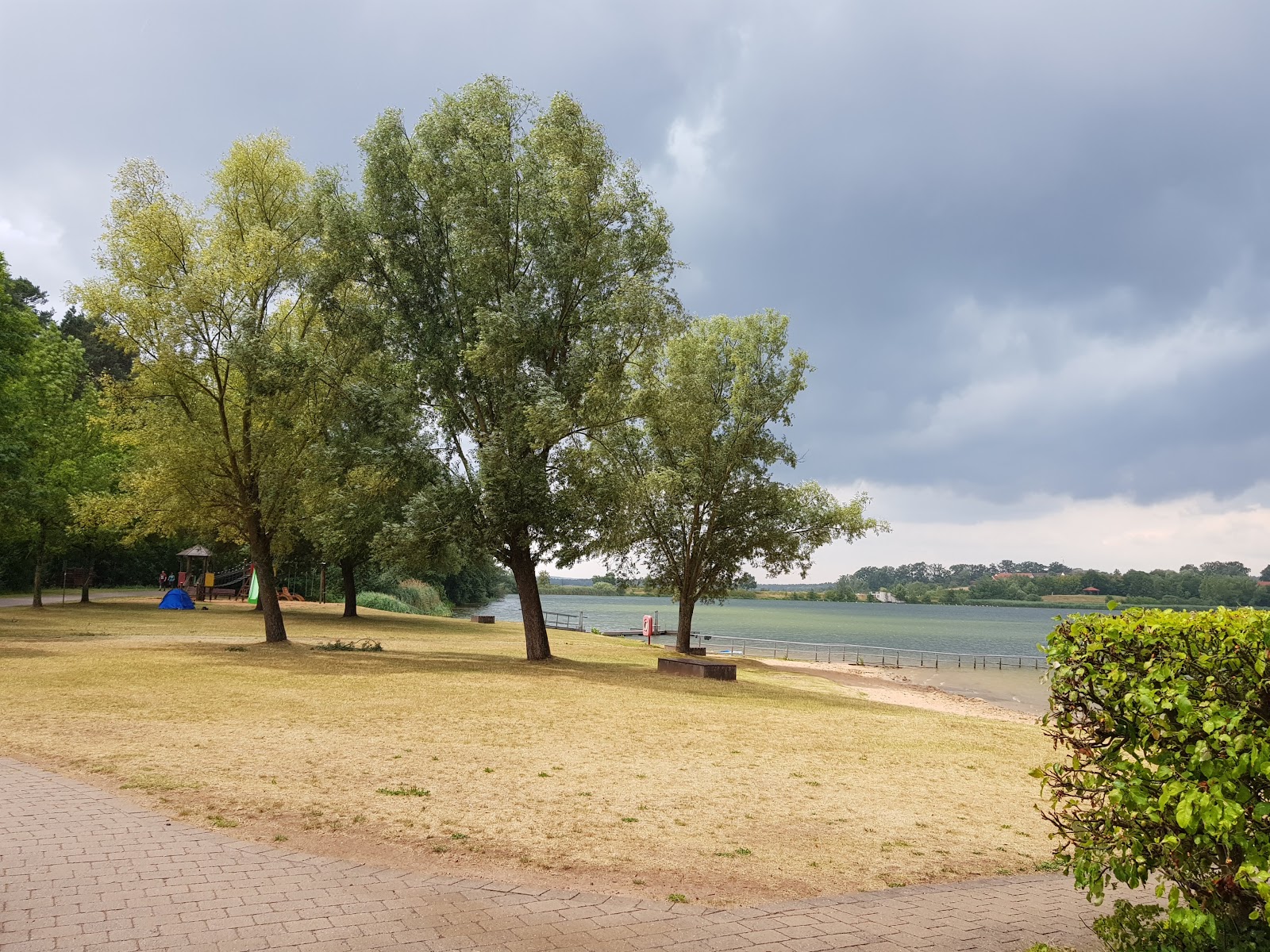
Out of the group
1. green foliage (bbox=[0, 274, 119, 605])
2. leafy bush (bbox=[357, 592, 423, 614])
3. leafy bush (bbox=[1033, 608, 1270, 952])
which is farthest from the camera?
leafy bush (bbox=[357, 592, 423, 614])

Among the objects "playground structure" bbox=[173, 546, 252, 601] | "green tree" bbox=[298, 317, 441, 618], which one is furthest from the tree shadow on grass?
"playground structure" bbox=[173, 546, 252, 601]

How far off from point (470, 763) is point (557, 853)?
3.45 meters

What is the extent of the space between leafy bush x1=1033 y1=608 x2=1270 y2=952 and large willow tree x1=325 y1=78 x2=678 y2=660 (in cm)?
1651

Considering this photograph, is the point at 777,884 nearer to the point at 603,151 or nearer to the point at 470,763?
the point at 470,763

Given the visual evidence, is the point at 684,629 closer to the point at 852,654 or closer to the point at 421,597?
the point at 852,654

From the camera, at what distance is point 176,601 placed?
127 ft

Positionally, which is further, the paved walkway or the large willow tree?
the paved walkway

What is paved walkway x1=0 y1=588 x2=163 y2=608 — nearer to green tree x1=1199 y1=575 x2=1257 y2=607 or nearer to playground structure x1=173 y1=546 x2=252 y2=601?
playground structure x1=173 y1=546 x2=252 y2=601

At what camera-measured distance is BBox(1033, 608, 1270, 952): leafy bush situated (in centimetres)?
349

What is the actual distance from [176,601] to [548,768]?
3575 centimetres

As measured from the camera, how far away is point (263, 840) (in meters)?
6.19

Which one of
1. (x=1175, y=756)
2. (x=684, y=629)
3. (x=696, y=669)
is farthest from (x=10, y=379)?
(x=1175, y=756)

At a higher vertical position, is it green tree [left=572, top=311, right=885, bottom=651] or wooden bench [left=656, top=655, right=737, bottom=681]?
green tree [left=572, top=311, right=885, bottom=651]

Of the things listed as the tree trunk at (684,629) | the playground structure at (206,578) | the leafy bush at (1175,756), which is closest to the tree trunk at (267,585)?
the tree trunk at (684,629)
